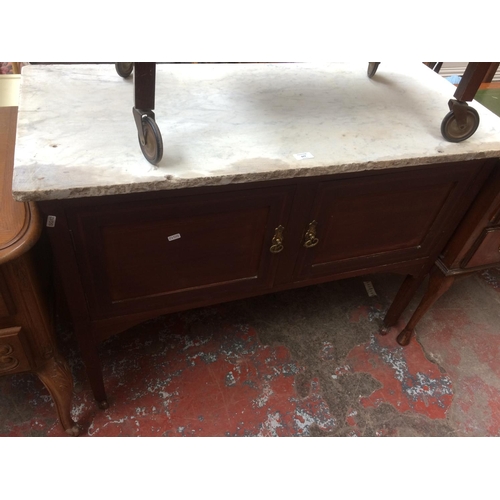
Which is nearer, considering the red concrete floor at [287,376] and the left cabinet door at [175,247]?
the left cabinet door at [175,247]

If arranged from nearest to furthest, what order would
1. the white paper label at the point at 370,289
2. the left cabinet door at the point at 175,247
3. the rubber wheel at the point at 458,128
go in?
the left cabinet door at the point at 175,247, the rubber wheel at the point at 458,128, the white paper label at the point at 370,289

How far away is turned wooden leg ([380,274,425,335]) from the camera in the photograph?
1.34m

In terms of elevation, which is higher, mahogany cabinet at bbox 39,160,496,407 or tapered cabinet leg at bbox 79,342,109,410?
mahogany cabinet at bbox 39,160,496,407

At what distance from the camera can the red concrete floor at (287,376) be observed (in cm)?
121

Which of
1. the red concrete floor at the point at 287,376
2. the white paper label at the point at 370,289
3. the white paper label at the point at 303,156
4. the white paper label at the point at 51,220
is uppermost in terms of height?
the white paper label at the point at 303,156

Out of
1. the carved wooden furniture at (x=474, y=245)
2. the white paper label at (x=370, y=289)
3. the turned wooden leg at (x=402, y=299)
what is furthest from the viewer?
the white paper label at (x=370, y=289)

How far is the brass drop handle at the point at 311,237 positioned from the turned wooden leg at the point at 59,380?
2.04ft

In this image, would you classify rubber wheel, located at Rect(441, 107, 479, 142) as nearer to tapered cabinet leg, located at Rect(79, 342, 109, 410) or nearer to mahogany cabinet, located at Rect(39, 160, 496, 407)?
mahogany cabinet, located at Rect(39, 160, 496, 407)

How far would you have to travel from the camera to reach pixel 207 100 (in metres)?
0.96

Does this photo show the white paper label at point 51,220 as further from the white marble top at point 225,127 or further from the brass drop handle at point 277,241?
the brass drop handle at point 277,241

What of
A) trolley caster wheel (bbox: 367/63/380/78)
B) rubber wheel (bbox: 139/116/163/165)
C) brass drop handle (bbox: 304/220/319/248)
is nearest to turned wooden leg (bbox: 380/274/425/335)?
brass drop handle (bbox: 304/220/319/248)

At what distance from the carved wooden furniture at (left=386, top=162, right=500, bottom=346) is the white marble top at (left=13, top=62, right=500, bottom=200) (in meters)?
0.14

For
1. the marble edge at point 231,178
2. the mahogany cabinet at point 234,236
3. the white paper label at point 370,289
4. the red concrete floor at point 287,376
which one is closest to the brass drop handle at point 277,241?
the mahogany cabinet at point 234,236
